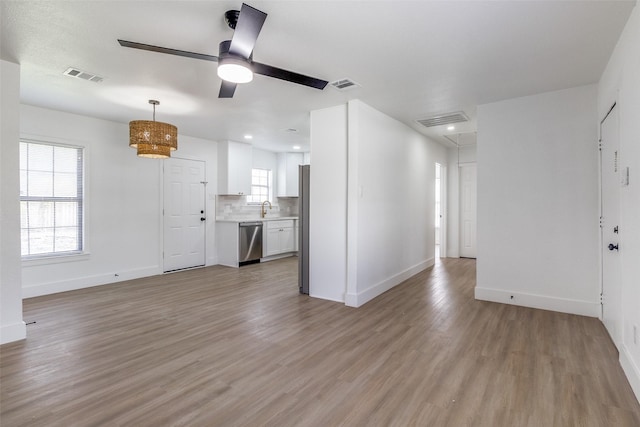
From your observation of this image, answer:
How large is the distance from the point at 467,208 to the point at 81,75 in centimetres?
737

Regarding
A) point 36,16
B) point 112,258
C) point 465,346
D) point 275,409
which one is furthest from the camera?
point 112,258

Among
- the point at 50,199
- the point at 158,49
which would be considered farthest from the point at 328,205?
the point at 50,199

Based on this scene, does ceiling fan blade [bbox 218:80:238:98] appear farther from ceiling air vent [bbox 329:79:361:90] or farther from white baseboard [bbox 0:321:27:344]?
white baseboard [bbox 0:321:27:344]

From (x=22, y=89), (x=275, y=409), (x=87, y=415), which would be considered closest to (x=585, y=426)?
(x=275, y=409)

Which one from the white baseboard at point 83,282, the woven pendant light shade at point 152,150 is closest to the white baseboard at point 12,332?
the white baseboard at point 83,282

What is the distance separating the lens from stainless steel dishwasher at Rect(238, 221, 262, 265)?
21.6ft

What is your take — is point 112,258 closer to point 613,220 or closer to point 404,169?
point 404,169

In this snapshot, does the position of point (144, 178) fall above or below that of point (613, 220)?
above

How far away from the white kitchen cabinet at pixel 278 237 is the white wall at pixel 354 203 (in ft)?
9.68

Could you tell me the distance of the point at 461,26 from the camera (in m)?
2.30

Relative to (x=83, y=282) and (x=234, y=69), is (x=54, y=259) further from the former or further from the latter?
(x=234, y=69)

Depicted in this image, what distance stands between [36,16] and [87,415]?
2.67 meters

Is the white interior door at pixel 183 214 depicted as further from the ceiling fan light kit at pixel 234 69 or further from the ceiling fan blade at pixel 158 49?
the ceiling fan light kit at pixel 234 69

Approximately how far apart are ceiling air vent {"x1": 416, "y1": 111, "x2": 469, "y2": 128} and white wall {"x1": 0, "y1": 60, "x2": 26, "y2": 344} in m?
4.86
